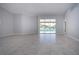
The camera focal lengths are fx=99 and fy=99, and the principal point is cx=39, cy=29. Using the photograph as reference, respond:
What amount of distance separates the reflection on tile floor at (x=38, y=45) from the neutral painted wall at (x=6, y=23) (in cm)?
24

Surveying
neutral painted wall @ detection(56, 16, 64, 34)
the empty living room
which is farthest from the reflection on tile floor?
neutral painted wall @ detection(56, 16, 64, 34)

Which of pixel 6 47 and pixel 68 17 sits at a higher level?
pixel 68 17

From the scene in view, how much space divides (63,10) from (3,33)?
2.56 meters

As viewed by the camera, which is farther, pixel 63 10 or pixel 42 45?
pixel 42 45

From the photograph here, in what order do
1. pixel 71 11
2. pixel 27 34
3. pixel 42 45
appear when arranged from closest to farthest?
pixel 71 11, pixel 27 34, pixel 42 45

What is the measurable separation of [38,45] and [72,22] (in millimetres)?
1780

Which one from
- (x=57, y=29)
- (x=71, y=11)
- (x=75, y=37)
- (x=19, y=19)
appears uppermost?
(x=71, y=11)

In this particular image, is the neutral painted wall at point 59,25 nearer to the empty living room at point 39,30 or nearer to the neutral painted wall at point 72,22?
the empty living room at point 39,30

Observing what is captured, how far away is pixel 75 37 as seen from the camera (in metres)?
4.04

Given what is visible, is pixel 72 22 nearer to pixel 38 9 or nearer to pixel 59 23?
→ pixel 59 23

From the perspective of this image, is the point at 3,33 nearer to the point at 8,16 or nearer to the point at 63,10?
the point at 8,16

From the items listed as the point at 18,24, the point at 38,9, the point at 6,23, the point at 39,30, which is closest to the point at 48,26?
the point at 39,30

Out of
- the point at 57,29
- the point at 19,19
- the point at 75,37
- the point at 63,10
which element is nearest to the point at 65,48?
the point at 75,37

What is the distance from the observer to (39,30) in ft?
14.5
